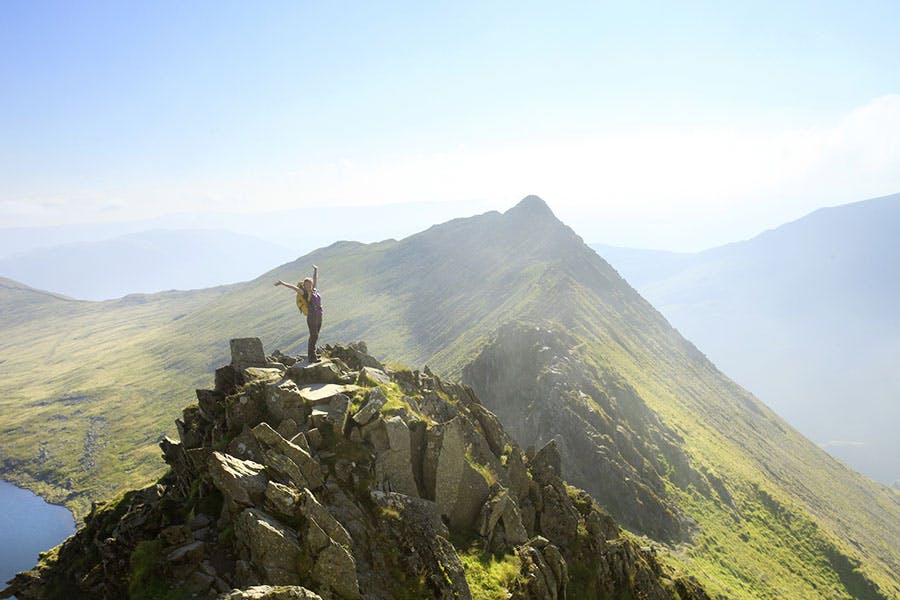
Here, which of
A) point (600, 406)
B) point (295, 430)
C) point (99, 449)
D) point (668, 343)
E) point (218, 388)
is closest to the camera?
point (295, 430)

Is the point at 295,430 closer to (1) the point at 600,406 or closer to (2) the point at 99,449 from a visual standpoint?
(1) the point at 600,406

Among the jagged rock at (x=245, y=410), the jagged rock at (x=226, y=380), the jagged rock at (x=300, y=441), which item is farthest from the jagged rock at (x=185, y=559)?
the jagged rock at (x=226, y=380)

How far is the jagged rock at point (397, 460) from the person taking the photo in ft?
75.1

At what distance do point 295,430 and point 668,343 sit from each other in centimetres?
17399

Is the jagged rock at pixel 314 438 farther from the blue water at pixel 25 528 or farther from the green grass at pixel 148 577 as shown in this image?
the blue water at pixel 25 528

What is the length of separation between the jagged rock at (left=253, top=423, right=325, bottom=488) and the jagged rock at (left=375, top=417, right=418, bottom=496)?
3293 millimetres

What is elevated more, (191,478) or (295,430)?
(295,430)

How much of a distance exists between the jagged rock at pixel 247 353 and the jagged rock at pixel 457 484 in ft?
43.0

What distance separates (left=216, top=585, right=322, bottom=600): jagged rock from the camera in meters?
13.9

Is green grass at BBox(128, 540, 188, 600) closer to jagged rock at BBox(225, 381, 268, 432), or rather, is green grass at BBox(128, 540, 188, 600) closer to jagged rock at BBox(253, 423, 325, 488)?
Result: jagged rock at BBox(253, 423, 325, 488)

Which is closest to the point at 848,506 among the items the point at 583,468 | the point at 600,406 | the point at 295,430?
the point at 600,406

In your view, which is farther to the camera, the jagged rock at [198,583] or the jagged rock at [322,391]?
the jagged rock at [322,391]

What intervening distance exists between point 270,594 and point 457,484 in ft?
43.3

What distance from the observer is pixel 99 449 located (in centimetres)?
19162
